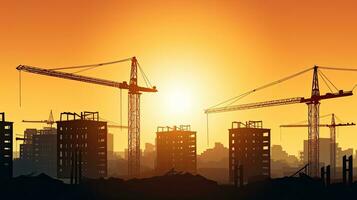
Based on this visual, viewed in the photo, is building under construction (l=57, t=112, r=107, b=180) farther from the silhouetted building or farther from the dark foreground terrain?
the dark foreground terrain

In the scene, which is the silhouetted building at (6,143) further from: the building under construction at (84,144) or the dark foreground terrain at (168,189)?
the dark foreground terrain at (168,189)

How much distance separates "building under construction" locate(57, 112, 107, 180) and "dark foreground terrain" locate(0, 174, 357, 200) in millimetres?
88664

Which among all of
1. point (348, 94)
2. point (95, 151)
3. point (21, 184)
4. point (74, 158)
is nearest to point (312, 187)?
point (74, 158)

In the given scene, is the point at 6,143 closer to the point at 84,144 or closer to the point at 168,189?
the point at 84,144

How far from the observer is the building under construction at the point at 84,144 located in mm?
190500

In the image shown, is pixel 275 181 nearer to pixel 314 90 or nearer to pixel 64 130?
pixel 314 90

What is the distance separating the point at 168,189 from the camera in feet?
324

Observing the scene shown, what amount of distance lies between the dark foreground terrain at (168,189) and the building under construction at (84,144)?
291ft

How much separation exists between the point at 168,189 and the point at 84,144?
314ft

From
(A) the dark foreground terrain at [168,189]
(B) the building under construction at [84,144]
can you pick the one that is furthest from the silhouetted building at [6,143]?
(A) the dark foreground terrain at [168,189]

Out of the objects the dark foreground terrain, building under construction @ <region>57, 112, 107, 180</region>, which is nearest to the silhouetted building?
building under construction @ <region>57, 112, 107, 180</region>

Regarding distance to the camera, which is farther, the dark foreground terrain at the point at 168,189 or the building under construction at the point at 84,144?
the building under construction at the point at 84,144

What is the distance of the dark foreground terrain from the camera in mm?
93375

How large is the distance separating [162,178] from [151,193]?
18.9 ft
